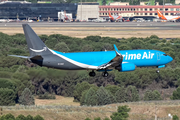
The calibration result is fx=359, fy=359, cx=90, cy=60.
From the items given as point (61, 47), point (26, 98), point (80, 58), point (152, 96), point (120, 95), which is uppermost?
point (80, 58)

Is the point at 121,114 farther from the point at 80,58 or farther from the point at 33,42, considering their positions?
the point at 33,42

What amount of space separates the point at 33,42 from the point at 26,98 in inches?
1989

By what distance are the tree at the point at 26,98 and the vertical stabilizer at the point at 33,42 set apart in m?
47.6

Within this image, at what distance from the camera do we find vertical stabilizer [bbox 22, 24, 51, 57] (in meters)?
57.7

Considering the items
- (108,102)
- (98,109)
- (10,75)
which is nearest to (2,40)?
(10,75)

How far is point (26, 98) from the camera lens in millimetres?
105875

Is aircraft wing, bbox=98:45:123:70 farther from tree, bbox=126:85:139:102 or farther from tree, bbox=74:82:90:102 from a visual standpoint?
tree, bbox=74:82:90:102

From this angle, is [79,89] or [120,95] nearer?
[120,95]

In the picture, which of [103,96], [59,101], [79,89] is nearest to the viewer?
[103,96]

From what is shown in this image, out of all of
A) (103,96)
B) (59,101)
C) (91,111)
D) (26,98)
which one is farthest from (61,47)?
(91,111)

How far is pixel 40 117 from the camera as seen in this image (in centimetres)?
7250

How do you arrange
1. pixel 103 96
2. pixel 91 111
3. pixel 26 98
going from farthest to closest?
pixel 26 98
pixel 103 96
pixel 91 111

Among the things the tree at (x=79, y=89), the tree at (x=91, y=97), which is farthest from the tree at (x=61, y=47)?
the tree at (x=91, y=97)

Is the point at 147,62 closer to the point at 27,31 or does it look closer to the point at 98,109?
the point at 27,31
